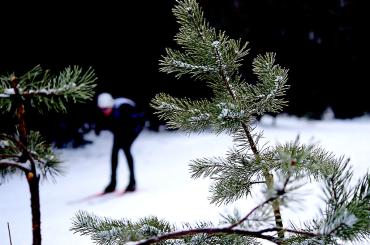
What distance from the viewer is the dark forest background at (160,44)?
A: 25.1 ft

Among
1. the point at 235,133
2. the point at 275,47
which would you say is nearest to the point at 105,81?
the point at 275,47

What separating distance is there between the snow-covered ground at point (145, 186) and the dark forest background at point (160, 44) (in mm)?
1158

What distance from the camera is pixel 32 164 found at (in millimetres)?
810

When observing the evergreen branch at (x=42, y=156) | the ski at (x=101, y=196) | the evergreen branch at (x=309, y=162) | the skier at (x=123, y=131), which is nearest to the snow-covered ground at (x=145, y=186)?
the ski at (x=101, y=196)

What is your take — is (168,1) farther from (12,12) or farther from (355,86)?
(355,86)

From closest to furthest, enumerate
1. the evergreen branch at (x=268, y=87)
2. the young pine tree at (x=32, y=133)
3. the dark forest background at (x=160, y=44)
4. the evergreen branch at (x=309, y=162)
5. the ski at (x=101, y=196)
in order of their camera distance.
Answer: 1. the young pine tree at (x=32, y=133)
2. the evergreen branch at (x=309, y=162)
3. the evergreen branch at (x=268, y=87)
4. the ski at (x=101, y=196)
5. the dark forest background at (x=160, y=44)

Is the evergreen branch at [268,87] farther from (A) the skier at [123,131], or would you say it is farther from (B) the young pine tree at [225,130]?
(A) the skier at [123,131]

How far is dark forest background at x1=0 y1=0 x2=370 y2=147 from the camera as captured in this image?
7.64 m

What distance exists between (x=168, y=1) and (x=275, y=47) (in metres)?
3.47

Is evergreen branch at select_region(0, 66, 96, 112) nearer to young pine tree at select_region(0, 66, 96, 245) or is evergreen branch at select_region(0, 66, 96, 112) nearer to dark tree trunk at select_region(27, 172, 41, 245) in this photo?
young pine tree at select_region(0, 66, 96, 245)

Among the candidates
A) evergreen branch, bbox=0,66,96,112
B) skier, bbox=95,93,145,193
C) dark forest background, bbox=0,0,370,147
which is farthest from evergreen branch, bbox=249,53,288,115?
dark forest background, bbox=0,0,370,147

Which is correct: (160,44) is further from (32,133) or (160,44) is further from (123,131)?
(32,133)

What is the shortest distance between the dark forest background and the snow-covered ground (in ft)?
3.80

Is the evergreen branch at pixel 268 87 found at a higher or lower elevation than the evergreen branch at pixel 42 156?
higher
